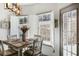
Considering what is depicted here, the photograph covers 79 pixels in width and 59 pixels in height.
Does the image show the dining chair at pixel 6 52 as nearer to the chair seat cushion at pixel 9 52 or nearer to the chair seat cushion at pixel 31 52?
the chair seat cushion at pixel 9 52

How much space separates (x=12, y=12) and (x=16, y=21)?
13 centimetres

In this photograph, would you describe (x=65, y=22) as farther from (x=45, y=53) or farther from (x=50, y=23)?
(x=45, y=53)

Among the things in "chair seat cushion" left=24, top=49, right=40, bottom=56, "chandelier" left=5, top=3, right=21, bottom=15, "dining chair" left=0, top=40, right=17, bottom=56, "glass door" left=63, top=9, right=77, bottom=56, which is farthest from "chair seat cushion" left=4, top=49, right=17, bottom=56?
"glass door" left=63, top=9, right=77, bottom=56

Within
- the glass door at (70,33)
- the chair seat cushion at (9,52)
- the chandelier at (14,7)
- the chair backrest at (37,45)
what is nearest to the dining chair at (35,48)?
the chair backrest at (37,45)

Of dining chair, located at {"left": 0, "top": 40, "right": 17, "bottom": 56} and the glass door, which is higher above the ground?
the glass door

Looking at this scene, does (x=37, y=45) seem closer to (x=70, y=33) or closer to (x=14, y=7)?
(x=70, y=33)

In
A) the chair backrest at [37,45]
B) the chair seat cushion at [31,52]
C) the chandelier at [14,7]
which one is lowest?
the chair seat cushion at [31,52]

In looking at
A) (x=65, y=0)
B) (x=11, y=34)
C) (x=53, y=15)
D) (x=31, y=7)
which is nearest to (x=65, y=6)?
(x=65, y=0)

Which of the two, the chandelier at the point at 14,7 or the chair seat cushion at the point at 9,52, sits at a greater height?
the chandelier at the point at 14,7

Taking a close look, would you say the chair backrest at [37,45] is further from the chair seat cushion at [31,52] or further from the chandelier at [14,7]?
the chandelier at [14,7]

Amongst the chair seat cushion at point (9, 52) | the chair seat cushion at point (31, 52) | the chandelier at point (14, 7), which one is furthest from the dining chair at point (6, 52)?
the chandelier at point (14, 7)

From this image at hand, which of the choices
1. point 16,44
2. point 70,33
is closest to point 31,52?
point 16,44

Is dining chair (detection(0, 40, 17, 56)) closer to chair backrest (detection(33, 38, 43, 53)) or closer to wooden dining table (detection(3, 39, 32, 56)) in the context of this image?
wooden dining table (detection(3, 39, 32, 56))

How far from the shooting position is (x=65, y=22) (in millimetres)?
1775
